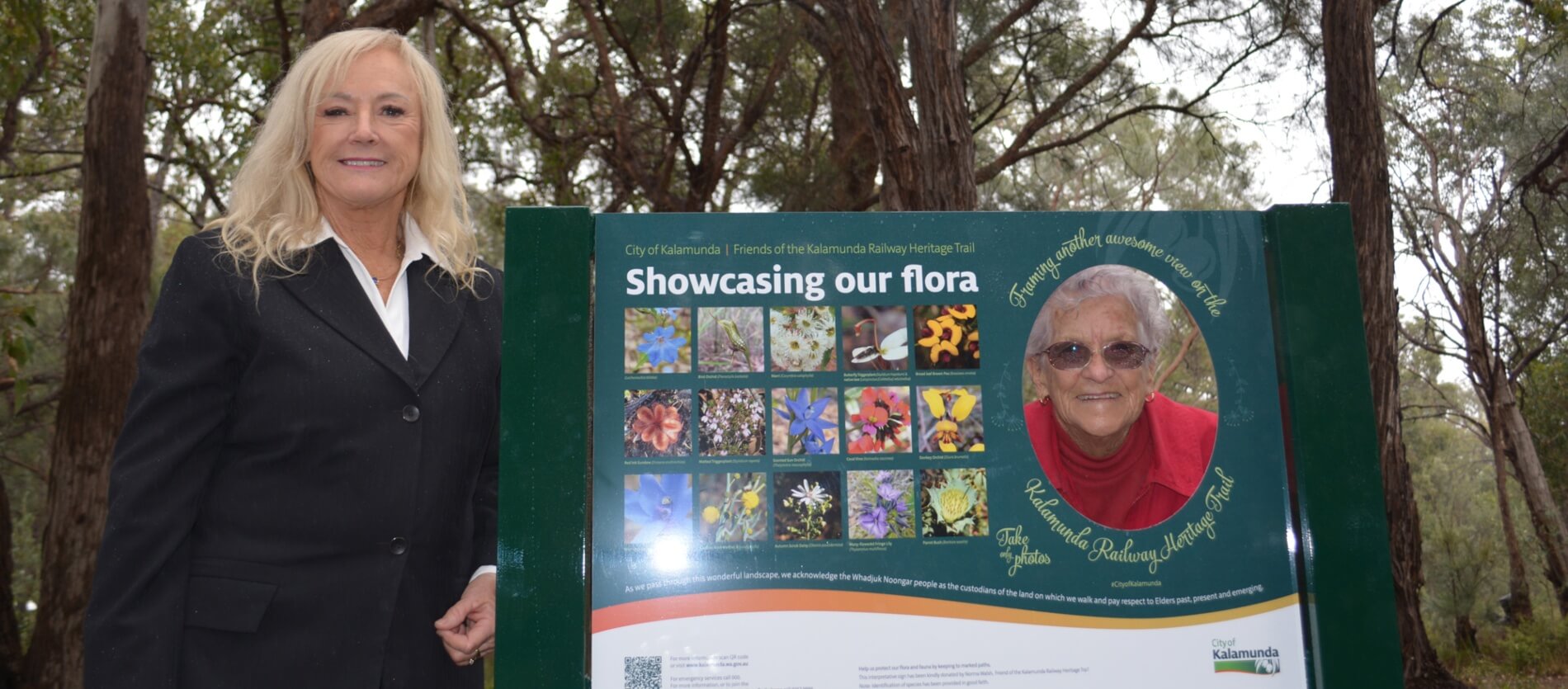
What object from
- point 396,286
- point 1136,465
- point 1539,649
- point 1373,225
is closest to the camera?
point 1136,465

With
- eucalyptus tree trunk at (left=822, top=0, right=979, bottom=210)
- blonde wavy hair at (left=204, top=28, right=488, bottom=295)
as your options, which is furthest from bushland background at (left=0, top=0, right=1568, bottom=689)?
blonde wavy hair at (left=204, top=28, right=488, bottom=295)

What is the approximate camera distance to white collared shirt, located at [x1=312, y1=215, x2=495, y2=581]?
1873 mm

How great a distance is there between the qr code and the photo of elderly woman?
63 centimetres

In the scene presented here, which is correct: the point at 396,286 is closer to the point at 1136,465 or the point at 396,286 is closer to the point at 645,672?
the point at 645,672

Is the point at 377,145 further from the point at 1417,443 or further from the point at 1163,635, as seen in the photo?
the point at 1417,443

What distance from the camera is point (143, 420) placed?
1684 millimetres

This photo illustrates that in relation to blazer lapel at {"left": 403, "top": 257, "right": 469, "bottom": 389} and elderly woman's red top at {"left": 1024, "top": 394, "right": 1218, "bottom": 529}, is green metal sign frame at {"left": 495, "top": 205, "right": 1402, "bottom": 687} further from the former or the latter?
blazer lapel at {"left": 403, "top": 257, "right": 469, "bottom": 389}

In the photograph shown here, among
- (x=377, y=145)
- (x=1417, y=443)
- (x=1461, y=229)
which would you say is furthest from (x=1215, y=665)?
(x=1417, y=443)

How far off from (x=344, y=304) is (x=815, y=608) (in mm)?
918

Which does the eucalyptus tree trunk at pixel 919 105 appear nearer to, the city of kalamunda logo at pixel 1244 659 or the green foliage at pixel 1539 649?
the city of kalamunda logo at pixel 1244 659

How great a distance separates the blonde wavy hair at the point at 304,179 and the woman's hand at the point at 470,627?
0.54 meters

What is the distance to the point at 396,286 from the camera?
6.33 feet

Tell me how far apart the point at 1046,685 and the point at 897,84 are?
317 cm

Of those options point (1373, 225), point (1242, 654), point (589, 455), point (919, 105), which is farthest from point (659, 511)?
point (1373, 225)
